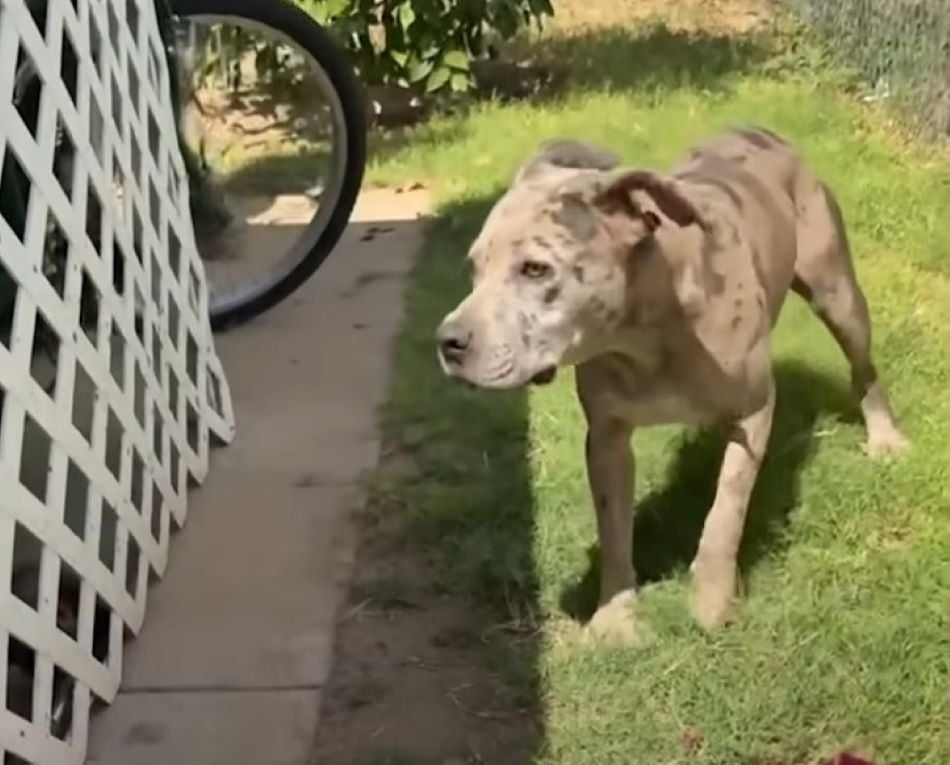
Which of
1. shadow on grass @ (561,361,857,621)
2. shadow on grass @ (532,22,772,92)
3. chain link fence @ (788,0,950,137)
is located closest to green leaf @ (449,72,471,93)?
shadow on grass @ (532,22,772,92)

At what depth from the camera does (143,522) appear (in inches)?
124

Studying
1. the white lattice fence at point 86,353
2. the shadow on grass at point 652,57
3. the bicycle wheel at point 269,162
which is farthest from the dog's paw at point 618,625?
the shadow on grass at point 652,57

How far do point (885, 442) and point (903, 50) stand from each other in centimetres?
234

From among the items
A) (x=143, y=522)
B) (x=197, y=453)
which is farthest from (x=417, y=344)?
(x=143, y=522)

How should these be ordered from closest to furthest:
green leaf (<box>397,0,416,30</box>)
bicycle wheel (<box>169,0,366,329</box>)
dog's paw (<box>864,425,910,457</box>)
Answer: dog's paw (<box>864,425,910,457</box>), bicycle wheel (<box>169,0,366,329</box>), green leaf (<box>397,0,416,30</box>)

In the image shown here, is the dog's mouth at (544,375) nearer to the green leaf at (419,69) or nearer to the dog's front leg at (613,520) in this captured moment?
the dog's front leg at (613,520)

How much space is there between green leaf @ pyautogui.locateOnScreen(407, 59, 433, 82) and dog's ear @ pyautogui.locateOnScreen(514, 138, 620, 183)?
9.36ft

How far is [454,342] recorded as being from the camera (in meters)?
2.47

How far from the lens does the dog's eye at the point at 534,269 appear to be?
2477 mm

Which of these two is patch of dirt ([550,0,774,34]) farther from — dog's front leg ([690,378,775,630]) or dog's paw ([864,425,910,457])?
dog's front leg ([690,378,775,630])

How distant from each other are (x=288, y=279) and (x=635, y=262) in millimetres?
1763

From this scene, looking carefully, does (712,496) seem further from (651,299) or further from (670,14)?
(670,14)

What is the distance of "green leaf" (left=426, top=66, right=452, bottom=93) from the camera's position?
561 cm

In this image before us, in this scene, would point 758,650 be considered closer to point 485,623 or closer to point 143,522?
point 485,623
